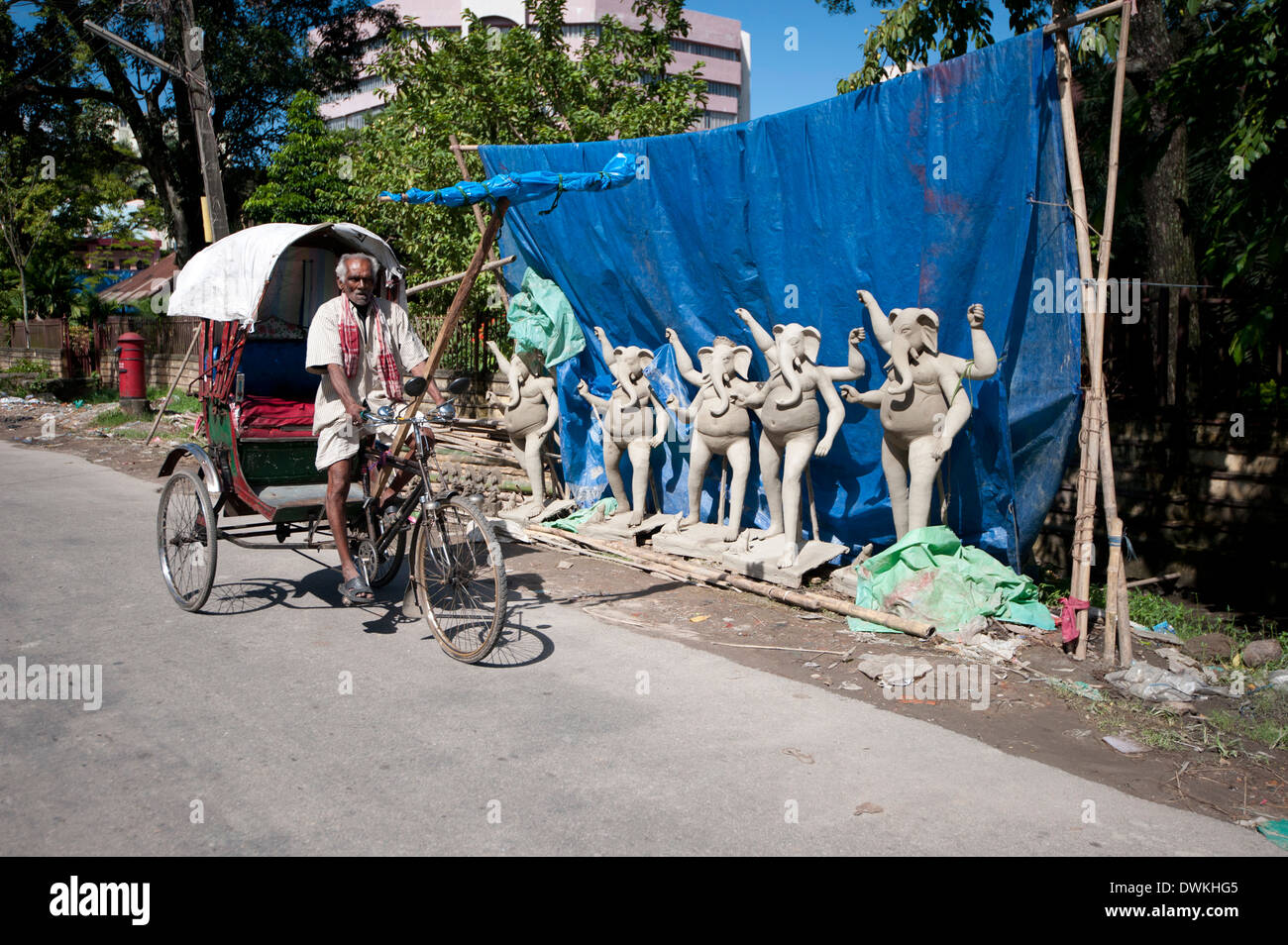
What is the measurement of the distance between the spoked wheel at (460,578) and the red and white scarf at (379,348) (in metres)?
1.00

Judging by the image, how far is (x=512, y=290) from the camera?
9.46 meters

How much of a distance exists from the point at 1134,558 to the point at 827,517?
2618mm

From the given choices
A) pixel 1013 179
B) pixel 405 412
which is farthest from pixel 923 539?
pixel 405 412

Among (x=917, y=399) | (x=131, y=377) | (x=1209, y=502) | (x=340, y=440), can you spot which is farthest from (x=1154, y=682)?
(x=131, y=377)

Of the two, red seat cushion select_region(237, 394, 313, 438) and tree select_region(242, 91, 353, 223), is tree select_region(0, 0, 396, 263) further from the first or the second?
red seat cushion select_region(237, 394, 313, 438)

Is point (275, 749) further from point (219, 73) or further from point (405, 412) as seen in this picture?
point (219, 73)

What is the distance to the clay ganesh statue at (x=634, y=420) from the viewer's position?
8008 mm

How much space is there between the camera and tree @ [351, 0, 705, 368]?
11406 millimetres

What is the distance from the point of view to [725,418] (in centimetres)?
730

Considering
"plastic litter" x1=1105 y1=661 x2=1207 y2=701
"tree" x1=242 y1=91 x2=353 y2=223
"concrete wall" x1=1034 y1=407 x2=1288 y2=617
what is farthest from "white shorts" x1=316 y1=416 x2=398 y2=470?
"tree" x1=242 y1=91 x2=353 y2=223

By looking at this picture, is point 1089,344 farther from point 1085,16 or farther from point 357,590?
point 357,590

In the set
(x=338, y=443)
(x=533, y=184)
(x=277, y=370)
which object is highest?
(x=533, y=184)

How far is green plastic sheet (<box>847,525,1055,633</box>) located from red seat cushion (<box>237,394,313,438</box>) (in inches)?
150

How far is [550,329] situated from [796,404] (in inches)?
112
